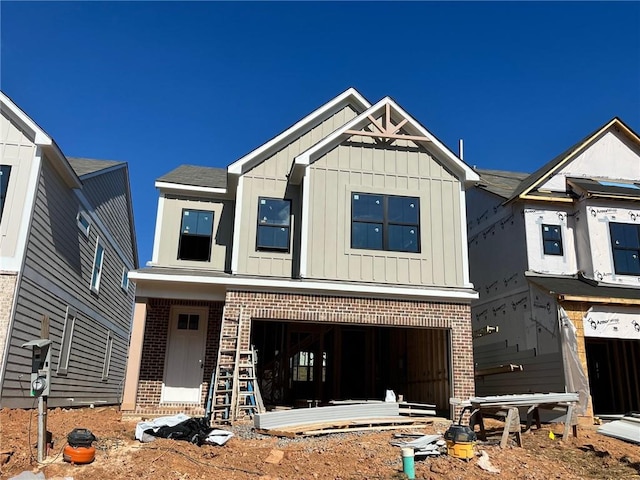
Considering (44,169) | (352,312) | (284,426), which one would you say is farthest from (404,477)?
(44,169)

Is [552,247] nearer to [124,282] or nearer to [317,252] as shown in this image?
[317,252]

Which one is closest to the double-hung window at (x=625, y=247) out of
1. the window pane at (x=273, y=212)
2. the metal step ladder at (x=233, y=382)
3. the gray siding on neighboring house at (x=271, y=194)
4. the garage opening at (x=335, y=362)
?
the garage opening at (x=335, y=362)

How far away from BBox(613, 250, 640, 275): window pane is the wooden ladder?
33.5ft

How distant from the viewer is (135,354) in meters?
11.7

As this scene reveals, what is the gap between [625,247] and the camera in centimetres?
1504

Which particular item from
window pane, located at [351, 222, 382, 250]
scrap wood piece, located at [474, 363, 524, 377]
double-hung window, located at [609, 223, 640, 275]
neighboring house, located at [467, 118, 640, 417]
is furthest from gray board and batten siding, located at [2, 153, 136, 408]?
double-hung window, located at [609, 223, 640, 275]

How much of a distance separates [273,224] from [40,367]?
6534 millimetres

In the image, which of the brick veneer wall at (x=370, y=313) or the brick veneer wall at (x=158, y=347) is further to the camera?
the brick veneer wall at (x=158, y=347)

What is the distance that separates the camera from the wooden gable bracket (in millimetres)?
13587

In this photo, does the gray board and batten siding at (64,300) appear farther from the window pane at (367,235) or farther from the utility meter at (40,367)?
the window pane at (367,235)

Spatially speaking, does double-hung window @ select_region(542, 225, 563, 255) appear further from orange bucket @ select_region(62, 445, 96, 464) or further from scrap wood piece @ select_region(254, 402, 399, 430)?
orange bucket @ select_region(62, 445, 96, 464)

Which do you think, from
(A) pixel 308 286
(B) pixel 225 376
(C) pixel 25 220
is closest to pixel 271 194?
(A) pixel 308 286

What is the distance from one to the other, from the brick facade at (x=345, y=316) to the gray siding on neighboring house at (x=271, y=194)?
0.80 meters

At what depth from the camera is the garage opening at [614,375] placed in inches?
636
